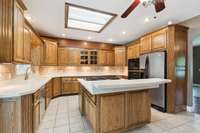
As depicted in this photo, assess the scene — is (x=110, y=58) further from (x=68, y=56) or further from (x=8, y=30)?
(x=8, y=30)

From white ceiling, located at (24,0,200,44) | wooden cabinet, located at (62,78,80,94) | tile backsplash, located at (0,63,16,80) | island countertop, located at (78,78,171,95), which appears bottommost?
wooden cabinet, located at (62,78,80,94)

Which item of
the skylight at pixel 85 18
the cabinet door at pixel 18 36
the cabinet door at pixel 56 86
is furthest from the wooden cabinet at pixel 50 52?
the cabinet door at pixel 18 36

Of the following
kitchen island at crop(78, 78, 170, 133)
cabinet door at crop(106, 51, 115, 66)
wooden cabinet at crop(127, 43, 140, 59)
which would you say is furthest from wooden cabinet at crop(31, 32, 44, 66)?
wooden cabinet at crop(127, 43, 140, 59)

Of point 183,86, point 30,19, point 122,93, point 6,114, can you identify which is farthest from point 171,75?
point 30,19

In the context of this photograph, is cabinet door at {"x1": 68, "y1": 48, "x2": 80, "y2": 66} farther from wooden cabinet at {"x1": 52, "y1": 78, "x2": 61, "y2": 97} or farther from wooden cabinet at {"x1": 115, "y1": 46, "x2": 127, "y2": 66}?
wooden cabinet at {"x1": 115, "y1": 46, "x2": 127, "y2": 66}

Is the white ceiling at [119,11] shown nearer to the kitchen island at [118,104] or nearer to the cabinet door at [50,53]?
the cabinet door at [50,53]

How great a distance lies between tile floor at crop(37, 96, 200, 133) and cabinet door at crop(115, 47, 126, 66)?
316 centimetres

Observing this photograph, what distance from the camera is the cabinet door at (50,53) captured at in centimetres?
484

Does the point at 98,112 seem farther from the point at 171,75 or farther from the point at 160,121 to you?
the point at 171,75

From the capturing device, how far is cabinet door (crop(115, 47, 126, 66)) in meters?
6.07

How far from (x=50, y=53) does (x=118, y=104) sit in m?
3.94

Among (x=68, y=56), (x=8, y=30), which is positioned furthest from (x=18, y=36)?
(x=68, y=56)

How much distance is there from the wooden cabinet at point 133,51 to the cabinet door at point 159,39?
1.22 metres

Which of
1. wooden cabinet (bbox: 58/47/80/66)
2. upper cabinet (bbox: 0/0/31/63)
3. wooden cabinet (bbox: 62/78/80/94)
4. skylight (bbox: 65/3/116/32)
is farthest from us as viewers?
wooden cabinet (bbox: 58/47/80/66)
